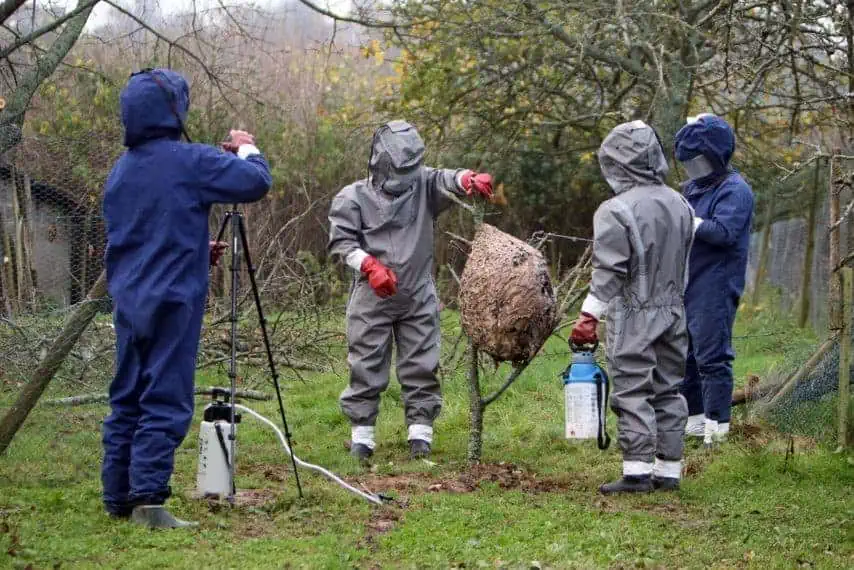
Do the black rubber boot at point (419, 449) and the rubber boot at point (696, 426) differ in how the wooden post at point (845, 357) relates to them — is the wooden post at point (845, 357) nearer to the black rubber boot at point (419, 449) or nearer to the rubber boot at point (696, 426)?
the rubber boot at point (696, 426)

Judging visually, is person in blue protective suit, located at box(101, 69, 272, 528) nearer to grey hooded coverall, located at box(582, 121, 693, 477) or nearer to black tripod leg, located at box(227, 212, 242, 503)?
black tripod leg, located at box(227, 212, 242, 503)

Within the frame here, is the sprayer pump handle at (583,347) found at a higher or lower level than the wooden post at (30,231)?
lower

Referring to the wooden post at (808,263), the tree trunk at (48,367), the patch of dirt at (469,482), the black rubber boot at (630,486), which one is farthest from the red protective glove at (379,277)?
the wooden post at (808,263)

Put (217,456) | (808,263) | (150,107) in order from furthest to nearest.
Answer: (808,263)
(217,456)
(150,107)

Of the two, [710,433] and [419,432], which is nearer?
[419,432]

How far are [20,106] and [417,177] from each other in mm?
2293

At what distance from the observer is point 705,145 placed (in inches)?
249

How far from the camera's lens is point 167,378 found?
475 cm

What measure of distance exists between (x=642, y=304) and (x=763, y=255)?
10.4 meters

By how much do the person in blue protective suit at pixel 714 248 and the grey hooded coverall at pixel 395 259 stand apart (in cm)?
148

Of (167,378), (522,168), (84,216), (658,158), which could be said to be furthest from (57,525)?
(522,168)

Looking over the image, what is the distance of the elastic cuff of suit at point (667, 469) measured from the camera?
5664 mm

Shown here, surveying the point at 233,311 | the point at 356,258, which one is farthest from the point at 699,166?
the point at 233,311

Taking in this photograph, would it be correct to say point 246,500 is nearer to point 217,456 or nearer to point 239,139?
point 217,456
